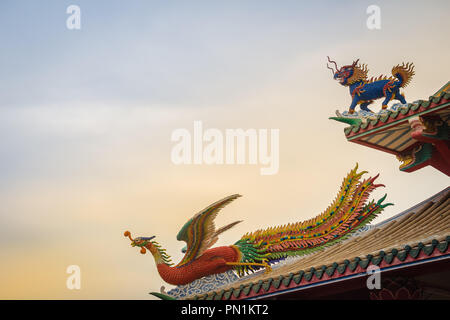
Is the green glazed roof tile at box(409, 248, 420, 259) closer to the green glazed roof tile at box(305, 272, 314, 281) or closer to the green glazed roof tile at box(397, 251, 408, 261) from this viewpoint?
the green glazed roof tile at box(397, 251, 408, 261)

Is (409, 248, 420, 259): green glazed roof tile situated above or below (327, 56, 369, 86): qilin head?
below

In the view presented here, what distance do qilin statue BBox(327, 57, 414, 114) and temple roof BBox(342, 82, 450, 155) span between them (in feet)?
1.85

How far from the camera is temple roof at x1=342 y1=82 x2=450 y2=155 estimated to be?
28.6ft

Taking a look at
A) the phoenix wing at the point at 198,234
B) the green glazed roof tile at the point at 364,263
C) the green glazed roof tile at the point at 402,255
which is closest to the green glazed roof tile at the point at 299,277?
the green glazed roof tile at the point at 364,263

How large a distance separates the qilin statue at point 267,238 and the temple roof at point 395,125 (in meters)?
0.66

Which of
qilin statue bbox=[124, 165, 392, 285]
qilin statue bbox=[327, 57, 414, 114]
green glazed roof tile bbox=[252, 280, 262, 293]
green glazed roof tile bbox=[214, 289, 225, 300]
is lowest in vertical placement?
green glazed roof tile bbox=[214, 289, 225, 300]

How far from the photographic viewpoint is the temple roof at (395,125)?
344 inches

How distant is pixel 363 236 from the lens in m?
9.96

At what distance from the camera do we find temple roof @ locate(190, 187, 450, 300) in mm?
7477

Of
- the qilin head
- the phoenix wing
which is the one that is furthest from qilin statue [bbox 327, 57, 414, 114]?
the phoenix wing

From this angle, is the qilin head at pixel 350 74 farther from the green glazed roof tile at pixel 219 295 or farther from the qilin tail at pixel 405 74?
the green glazed roof tile at pixel 219 295

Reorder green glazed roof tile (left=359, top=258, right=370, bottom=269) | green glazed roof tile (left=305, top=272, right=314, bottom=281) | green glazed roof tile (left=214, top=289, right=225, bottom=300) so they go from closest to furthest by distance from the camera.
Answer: green glazed roof tile (left=359, top=258, right=370, bottom=269) < green glazed roof tile (left=305, top=272, right=314, bottom=281) < green glazed roof tile (left=214, top=289, right=225, bottom=300)

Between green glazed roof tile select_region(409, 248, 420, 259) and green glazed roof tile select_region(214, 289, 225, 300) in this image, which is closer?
green glazed roof tile select_region(409, 248, 420, 259)

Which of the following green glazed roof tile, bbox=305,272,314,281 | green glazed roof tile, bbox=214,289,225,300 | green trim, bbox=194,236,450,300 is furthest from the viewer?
green glazed roof tile, bbox=214,289,225,300
